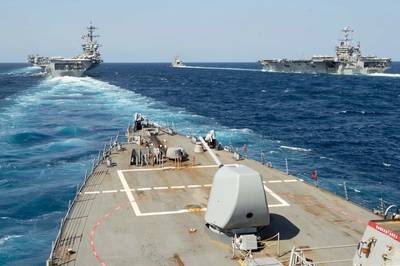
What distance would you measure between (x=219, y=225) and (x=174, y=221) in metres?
3.89

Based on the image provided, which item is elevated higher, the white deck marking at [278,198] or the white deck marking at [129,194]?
the white deck marking at [278,198]

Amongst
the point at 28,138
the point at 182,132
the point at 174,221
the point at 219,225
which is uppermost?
the point at 219,225

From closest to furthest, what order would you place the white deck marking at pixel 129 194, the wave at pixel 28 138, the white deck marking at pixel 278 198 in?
the white deck marking at pixel 129 194 → the white deck marking at pixel 278 198 → the wave at pixel 28 138

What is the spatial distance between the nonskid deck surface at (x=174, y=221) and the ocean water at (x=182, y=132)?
641 centimetres

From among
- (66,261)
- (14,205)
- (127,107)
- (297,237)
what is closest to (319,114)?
(127,107)

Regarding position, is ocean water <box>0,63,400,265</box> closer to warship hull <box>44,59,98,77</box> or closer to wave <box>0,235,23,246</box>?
wave <box>0,235,23,246</box>

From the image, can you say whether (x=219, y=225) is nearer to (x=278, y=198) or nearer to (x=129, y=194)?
(x=278, y=198)

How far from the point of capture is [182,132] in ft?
211

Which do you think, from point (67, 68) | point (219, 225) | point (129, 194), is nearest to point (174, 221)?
point (219, 225)

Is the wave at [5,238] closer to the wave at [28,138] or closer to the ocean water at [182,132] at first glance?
the ocean water at [182,132]

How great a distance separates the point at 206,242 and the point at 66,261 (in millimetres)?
5981

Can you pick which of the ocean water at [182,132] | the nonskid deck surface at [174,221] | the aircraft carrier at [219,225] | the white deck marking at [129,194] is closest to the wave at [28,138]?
the ocean water at [182,132]

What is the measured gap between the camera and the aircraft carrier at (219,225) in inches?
734

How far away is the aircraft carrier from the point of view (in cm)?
1866
